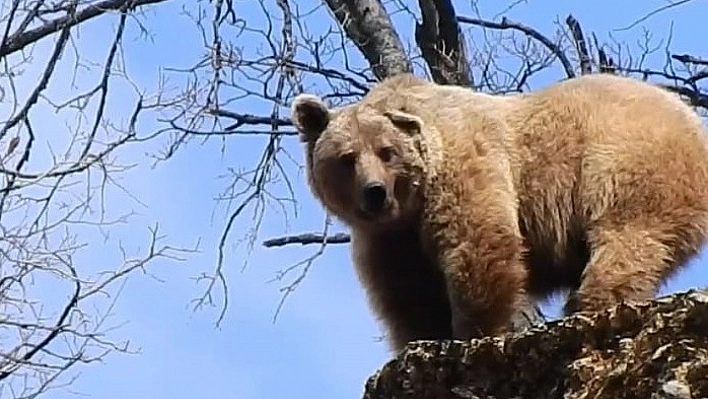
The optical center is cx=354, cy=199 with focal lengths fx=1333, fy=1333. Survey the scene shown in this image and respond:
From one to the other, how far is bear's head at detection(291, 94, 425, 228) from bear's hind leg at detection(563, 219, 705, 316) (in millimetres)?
753

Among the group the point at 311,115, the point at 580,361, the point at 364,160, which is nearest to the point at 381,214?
the point at 364,160

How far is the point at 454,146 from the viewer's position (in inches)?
209

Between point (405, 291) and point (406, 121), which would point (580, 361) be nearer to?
point (405, 291)

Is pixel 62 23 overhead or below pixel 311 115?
overhead

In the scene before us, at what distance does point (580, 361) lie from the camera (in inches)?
86.9

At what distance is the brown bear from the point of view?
493 centimetres

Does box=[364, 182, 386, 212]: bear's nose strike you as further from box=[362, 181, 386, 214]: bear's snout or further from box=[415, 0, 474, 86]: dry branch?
box=[415, 0, 474, 86]: dry branch

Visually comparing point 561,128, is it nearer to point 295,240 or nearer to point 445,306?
point 445,306

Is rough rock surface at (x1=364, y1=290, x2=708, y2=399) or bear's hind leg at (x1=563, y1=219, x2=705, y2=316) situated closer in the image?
rough rock surface at (x1=364, y1=290, x2=708, y2=399)

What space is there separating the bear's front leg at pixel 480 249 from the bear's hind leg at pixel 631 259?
→ 26 centimetres

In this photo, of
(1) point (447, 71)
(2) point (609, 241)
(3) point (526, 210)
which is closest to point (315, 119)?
(3) point (526, 210)

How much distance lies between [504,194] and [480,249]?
271mm

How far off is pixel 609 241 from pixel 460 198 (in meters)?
0.58

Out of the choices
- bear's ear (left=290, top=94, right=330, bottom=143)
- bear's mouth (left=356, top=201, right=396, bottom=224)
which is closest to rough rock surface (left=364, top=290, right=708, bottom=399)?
bear's mouth (left=356, top=201, right=396, bottom=224)
